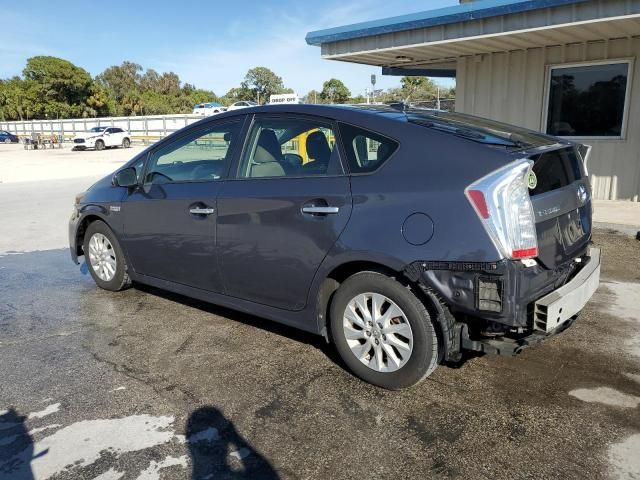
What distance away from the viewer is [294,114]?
3.71 metres

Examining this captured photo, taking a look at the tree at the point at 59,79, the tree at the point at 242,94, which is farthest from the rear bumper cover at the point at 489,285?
the tree at the point at 242,94

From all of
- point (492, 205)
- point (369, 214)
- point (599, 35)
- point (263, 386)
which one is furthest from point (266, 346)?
point (599, 35)

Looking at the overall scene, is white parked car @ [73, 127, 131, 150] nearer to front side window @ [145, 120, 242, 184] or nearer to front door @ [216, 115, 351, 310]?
front side window @ [145, 120, 242, 184]

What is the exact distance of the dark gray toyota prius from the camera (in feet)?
9.19

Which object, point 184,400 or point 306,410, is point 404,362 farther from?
point 184,400

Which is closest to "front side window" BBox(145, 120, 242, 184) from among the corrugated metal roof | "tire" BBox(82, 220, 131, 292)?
"tire" BBox(82, 220, 131, 292)

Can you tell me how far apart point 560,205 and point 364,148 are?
120 cm

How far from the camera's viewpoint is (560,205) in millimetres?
3090

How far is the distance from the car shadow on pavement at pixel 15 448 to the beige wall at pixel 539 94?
362 inches

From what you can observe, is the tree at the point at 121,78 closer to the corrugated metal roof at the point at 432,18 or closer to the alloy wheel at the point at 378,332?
the corrugated metal roof at the point at 432,18

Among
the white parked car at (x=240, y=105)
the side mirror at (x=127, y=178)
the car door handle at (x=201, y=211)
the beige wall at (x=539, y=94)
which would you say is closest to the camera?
Result: the car door handle at (x=201, y=211)

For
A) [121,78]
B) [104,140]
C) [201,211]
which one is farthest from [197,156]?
[121,78]

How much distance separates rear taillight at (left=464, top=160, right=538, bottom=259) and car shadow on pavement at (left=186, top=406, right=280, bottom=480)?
162cm

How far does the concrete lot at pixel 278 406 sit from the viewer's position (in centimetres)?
261
